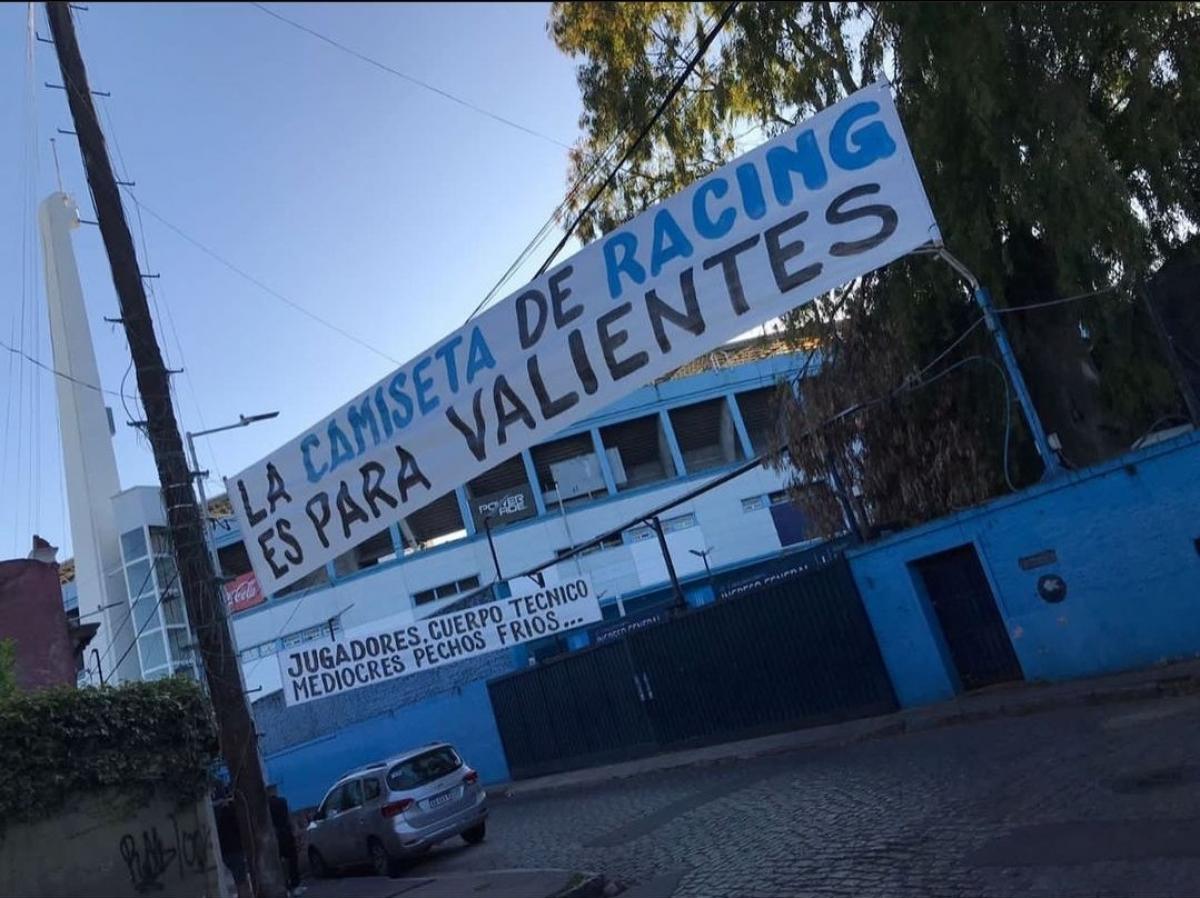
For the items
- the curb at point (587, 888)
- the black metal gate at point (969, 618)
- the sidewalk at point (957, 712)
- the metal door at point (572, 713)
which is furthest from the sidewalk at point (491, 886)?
the metal door at point (572, 713)

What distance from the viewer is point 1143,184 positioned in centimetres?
1290

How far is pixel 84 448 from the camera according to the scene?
30953mm

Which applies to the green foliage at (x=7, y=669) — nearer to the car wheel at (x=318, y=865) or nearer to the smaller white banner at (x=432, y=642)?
the smaller white banner at (x=432, y=642)

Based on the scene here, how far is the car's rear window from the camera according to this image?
1616cm

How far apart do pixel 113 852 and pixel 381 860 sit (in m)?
6.97

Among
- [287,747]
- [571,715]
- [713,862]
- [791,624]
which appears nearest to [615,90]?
[791,624]

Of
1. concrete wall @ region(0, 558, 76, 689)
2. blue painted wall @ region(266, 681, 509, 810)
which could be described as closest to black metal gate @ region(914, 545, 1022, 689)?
concrete wall @ region(0, 558, 76, 689)

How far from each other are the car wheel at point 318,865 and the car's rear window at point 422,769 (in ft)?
8.87

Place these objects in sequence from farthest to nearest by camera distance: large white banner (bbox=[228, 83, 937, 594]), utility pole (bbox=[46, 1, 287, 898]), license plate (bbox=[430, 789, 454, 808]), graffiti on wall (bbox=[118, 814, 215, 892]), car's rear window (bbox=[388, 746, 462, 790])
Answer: car's rear window (bbox=[388, 746, 462, 790]) → license plate (bbox=[430, 789, 454, 808]) → graffiti on wall (bbox=[118, 814, 215, 892]) → utility pole (bbox=[46, 1, 287, 898]) → large white banner (bbox=[228, 83, 937, 594])

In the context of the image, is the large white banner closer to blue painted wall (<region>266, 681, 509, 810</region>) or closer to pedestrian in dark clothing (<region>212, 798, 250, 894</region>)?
pedestrian in dark clothing (<region>212, 798, 250, 894</region>)

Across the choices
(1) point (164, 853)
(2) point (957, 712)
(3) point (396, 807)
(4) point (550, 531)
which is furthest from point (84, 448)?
(2) point (957, 712)

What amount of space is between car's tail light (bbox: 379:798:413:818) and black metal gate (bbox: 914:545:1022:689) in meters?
8.00

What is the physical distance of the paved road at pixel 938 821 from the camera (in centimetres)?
704

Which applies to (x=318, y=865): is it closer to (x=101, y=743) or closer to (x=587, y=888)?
(x=101, y=743)
